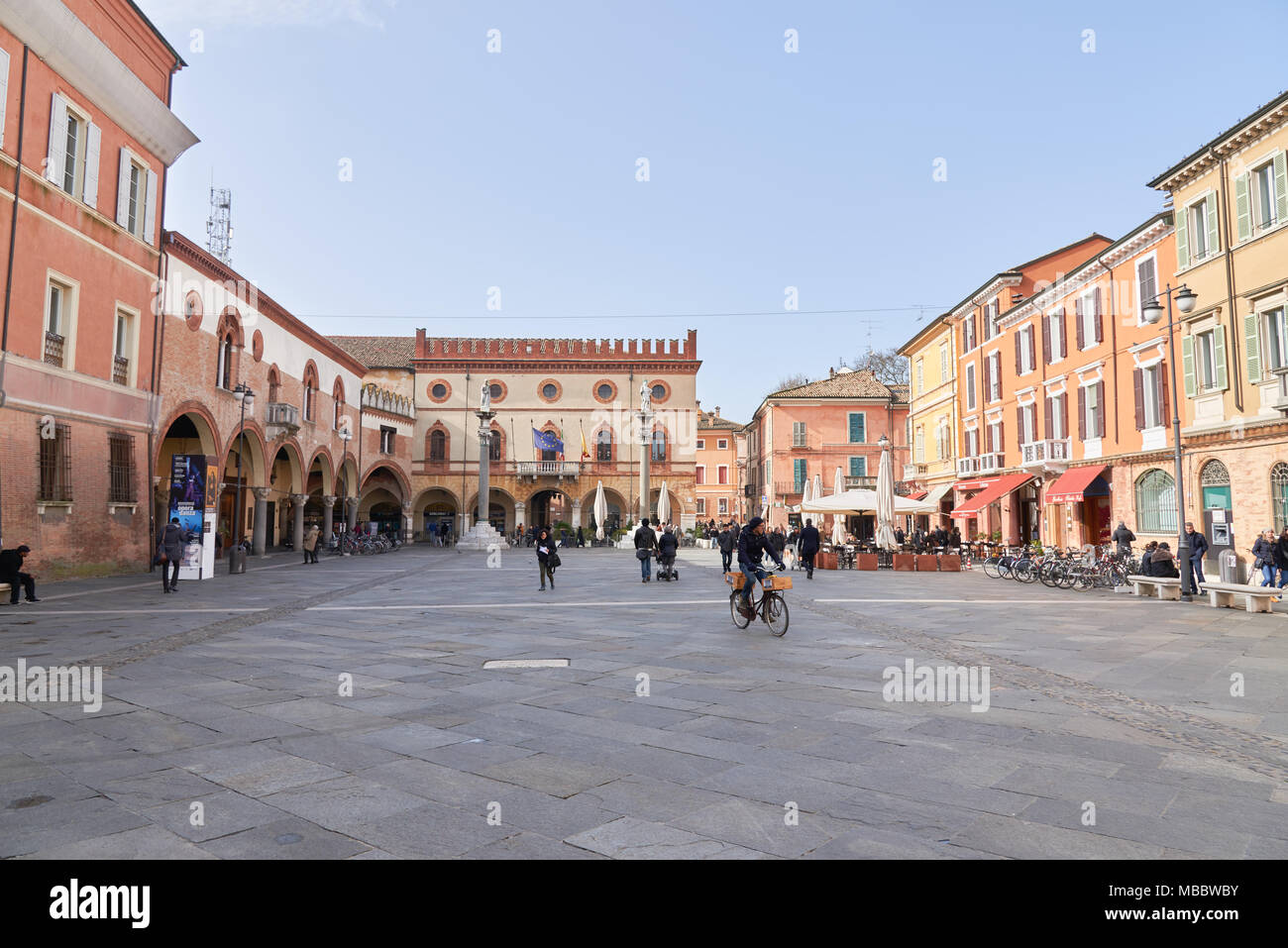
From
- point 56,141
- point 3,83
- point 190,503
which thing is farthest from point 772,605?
point 56,141

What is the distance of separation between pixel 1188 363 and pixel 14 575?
24.5m

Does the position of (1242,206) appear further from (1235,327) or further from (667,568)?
(667,568)

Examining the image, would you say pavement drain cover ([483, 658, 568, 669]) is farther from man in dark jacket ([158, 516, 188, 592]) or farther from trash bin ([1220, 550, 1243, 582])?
trash bin ([1220, 550, 1243, 582])

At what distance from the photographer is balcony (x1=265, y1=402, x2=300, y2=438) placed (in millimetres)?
28750

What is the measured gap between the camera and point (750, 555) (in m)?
10.4

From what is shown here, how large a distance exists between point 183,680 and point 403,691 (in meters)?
2.07

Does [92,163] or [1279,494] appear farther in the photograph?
[92,163]

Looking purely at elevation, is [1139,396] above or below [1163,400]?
above

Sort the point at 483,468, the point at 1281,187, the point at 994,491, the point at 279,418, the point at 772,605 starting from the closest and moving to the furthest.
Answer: the point at 772,605 < the point at 1281,187 < the point at 994,491 < the point at 279,418 < the point at 483,468

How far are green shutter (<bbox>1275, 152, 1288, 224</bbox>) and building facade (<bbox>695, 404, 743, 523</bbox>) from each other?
4647 centimetres
